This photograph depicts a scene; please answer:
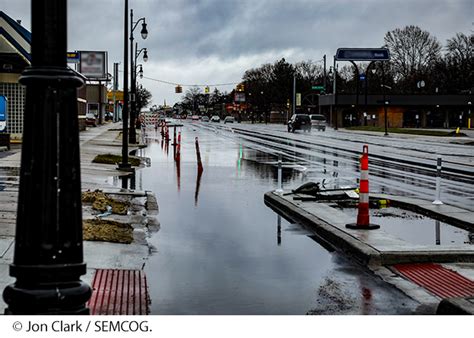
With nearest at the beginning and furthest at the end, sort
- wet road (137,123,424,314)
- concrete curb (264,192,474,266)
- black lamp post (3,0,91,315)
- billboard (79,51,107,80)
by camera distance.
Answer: black lamp post (3,0,91,315) → wet road (137,123,424,314) → concrete curb (264,192,474,266) → billboard (79,51,107,80)

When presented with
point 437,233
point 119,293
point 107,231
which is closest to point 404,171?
point 437,233

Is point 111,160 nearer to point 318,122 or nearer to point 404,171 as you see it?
point 404,171

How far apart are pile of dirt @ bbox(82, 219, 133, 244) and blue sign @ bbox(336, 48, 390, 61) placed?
197 ft

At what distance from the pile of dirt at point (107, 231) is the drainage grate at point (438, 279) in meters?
3.81

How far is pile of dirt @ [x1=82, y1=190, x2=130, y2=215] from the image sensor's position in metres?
13.2

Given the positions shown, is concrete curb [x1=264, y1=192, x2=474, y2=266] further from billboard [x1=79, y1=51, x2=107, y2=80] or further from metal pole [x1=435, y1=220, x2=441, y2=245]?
billboard [x1=79, y1=51, x2=107, y2=80]

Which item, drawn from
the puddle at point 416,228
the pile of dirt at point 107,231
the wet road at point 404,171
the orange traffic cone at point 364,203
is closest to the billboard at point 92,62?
the wet road at point 404,171

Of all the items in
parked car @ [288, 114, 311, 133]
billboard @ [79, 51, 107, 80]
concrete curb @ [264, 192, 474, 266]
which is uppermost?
billboard @ [79, 51, 107, 80]

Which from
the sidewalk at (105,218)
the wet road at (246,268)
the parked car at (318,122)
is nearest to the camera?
the wet road at (246,268)

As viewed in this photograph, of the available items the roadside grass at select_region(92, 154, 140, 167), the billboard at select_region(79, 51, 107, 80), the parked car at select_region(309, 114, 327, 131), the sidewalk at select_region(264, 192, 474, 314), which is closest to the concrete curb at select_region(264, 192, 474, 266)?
the sidewalk at select_region(264, 192, 474, 314)

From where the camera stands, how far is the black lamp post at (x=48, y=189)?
3.82 meters

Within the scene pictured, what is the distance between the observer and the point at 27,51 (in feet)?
115

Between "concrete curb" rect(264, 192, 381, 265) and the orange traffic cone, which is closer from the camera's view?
"concrete curb" rect(264, 192, 381, 265)

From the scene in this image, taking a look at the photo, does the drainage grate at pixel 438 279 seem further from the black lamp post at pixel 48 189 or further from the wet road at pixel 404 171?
the wet road at pixel 404 171
